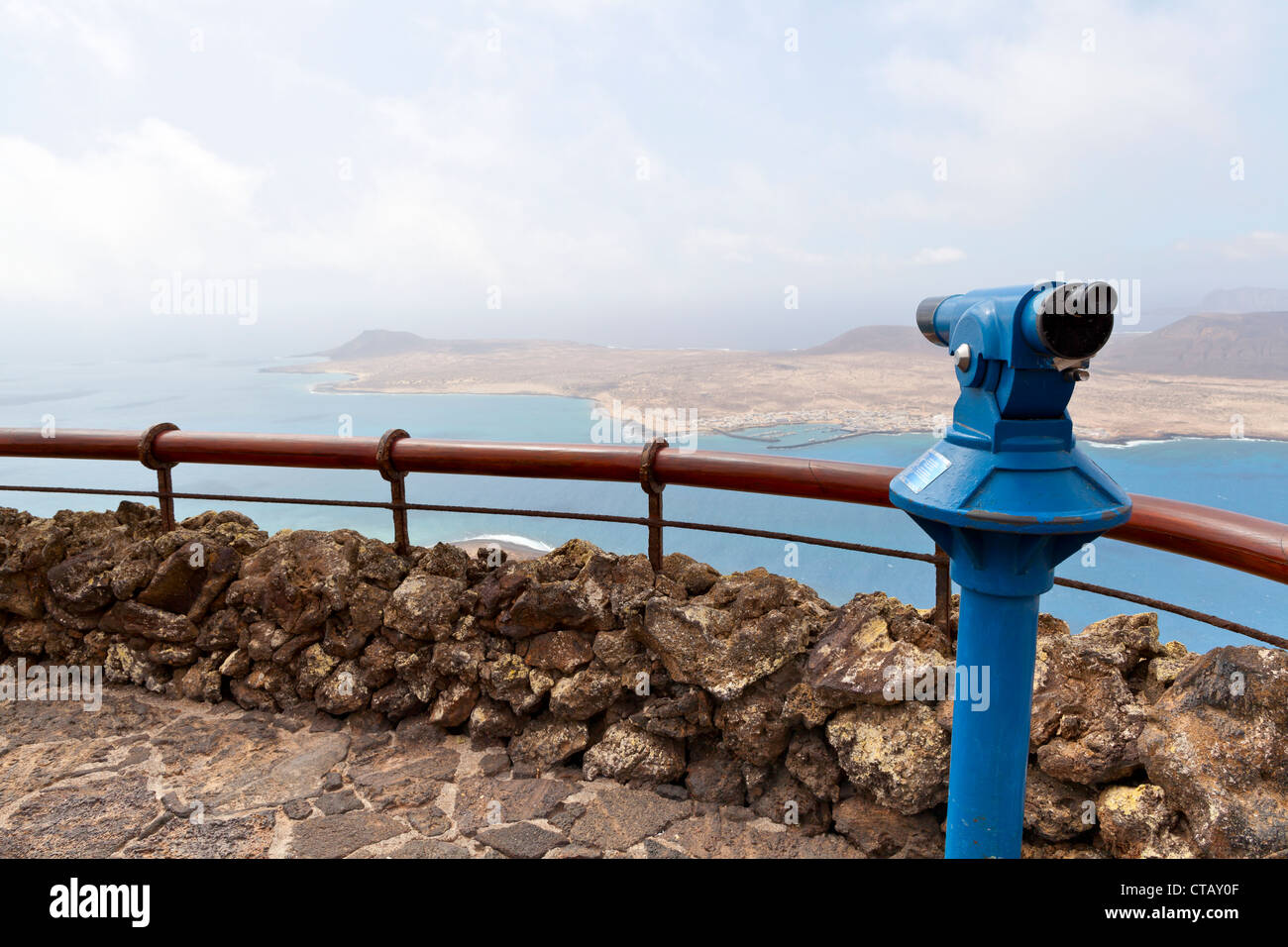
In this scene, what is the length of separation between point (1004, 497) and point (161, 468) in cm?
261

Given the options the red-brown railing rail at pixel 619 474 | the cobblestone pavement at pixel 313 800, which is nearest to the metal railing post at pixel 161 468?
the red-brown railing rail at pixel 619 474

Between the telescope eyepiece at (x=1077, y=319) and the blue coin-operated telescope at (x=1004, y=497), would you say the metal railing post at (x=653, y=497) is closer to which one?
the blue coin-operated telescope at (x=1004, y=497)

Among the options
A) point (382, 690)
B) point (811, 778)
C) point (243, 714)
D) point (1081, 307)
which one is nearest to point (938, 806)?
point (811, 778)

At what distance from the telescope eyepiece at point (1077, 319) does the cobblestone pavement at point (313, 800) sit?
131 centimetres

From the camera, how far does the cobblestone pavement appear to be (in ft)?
6.41

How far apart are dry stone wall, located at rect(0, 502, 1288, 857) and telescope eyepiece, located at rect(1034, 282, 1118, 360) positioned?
2.88ft

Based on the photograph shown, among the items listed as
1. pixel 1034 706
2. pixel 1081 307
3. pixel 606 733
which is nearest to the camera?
pixel 1081 307

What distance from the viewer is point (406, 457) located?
240 centimetres

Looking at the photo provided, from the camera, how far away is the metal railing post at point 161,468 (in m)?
2.63

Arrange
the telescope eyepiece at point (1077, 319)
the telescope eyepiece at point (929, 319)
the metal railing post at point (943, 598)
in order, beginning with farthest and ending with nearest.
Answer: the metal railing post at point (943, 598) < the telescope eyepiece at point (929, 319) < the telescope eyepiece at point (1077, 319)

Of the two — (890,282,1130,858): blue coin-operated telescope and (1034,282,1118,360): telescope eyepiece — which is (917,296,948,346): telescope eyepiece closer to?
(890,282,1130,858): blue coin-operated telescope
